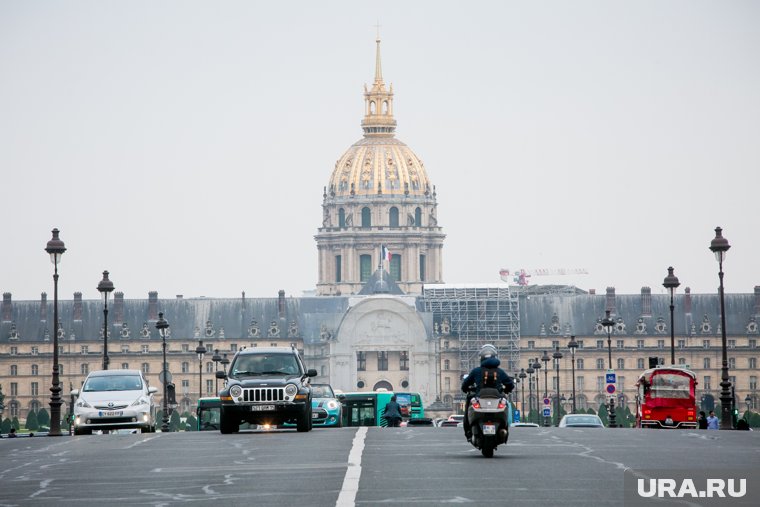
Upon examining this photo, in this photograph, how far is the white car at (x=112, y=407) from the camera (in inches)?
1874

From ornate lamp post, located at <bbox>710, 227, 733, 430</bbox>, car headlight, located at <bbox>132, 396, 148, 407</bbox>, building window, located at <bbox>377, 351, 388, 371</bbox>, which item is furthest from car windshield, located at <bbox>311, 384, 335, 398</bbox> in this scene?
building window, located at <bbox>377, 351, 388, 371</bbox>

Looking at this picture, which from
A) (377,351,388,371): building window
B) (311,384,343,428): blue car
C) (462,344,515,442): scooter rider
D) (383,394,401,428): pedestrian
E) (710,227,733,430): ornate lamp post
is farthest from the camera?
(377,351,388,371): building window

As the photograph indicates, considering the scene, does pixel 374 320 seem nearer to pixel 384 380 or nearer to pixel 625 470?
pixel 384 380

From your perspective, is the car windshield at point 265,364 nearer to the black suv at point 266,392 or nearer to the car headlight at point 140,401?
the black suv at point 266,392

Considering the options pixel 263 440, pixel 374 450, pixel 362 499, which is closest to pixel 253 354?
pixel 263 440

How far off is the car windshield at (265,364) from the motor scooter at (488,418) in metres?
11.5

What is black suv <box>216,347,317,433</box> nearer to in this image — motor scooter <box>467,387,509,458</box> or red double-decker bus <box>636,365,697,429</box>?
motor scooter <box>467,387,509,458</box>

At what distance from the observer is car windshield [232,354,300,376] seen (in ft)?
142

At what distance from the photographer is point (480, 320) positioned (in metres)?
191

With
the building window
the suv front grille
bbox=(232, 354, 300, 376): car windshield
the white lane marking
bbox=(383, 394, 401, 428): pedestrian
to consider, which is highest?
the building window

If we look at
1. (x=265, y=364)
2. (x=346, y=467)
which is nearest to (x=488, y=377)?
(x=346, y=467)

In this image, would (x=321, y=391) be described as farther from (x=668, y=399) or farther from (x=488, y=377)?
(x=488, y=377)

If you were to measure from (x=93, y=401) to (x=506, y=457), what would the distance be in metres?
18.0

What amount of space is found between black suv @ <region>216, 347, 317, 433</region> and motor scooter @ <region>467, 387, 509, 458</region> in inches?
398
